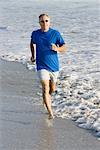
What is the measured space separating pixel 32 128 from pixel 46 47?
1301 millimetres

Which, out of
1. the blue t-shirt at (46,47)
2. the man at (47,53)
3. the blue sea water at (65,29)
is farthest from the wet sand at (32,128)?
the blue sea water at (65,29)

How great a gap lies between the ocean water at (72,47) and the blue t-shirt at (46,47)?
86 centimetres

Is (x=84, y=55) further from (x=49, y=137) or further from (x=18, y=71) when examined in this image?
(x=49, y=137)

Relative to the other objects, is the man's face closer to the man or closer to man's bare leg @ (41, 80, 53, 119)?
the man

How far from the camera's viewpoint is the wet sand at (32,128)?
6816 millimetres

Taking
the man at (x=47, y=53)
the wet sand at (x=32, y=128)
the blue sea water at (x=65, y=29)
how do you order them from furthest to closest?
the blue sea water at (x=65, y=29) → the man at (x=47, y=53) → the wet sand at (x=32, y=128)

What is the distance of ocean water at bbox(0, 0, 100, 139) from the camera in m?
9.23

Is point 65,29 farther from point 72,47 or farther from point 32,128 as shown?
point 32,128

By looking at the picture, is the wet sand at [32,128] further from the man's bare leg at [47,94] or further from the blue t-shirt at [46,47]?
the blue t-shirt at [46,47]

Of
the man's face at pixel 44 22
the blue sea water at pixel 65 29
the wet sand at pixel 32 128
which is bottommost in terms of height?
the blue sea water at pixel 65 29

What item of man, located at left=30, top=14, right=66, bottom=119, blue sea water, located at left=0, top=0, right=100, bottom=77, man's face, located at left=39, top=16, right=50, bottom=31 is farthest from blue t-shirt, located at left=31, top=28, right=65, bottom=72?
blue sea water, located at left=0, top=0, right=100, bottom=77

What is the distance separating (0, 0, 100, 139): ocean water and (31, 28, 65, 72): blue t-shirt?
33.8 inches

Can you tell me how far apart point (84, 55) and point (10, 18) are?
666 inches

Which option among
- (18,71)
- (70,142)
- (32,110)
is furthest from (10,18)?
(70,142)
